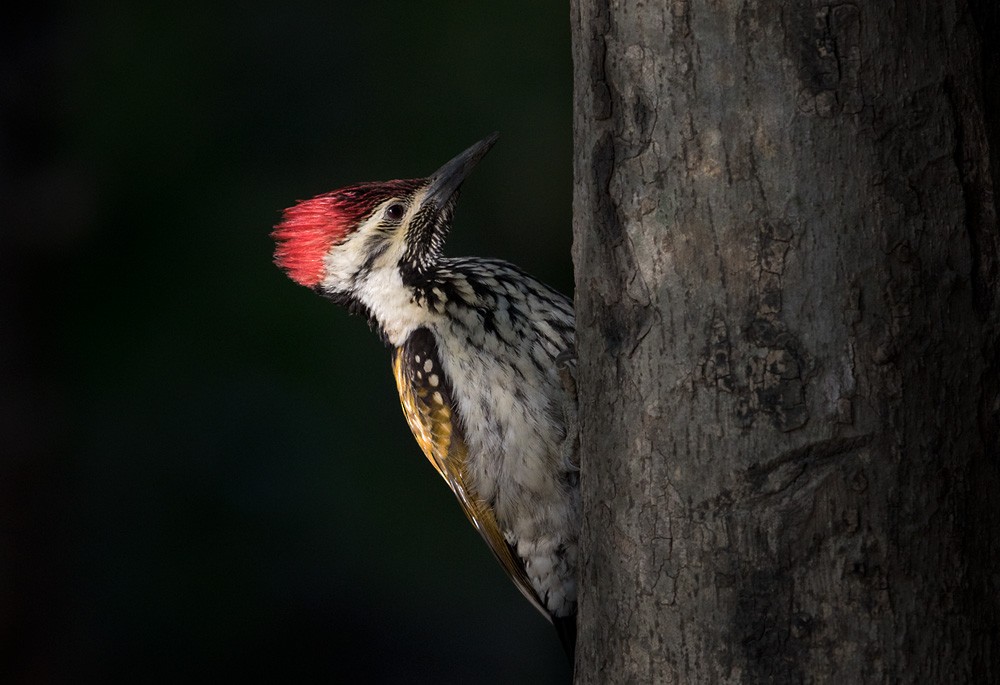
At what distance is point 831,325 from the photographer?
1308mm

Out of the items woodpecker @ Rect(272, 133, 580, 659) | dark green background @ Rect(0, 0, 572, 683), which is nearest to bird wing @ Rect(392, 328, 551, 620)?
woodpecker @ Rect(272, 133, 580, 659)

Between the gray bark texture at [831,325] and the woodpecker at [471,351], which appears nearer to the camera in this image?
the gray bark texture at [831,325]

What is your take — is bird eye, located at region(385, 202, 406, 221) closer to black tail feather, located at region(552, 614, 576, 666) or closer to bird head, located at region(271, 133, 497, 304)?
bird head, located at region(271, 133, 497, 304)

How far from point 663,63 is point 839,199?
30 centimetres

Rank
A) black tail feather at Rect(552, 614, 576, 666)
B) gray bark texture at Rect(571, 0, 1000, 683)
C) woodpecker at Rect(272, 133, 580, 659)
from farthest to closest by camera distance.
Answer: black tail feather at Rect(552, 614, 576, 666) → woodpecker at Rect(272, 133, 580, 659) → gray bark texture at Rect(571, 0, 1000, 683)

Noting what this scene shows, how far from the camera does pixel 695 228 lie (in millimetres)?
1383

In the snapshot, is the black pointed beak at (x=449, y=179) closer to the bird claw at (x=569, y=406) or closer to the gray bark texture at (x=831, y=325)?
the bird claw at (x=569, y=406)

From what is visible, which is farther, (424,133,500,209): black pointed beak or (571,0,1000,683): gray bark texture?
(424,133,500,209): black pointed beak

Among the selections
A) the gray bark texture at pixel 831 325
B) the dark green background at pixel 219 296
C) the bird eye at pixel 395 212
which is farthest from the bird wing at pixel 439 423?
the dark green background at pixel 219 296

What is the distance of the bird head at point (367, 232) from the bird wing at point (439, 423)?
0.26m

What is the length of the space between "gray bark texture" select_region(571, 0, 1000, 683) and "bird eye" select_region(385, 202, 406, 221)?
4.69ft

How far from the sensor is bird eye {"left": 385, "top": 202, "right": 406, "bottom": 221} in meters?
2.76

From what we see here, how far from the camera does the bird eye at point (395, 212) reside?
9.05 ft

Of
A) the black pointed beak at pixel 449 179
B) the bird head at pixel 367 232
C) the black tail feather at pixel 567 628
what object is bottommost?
the black tail feather at pixel 567 628
